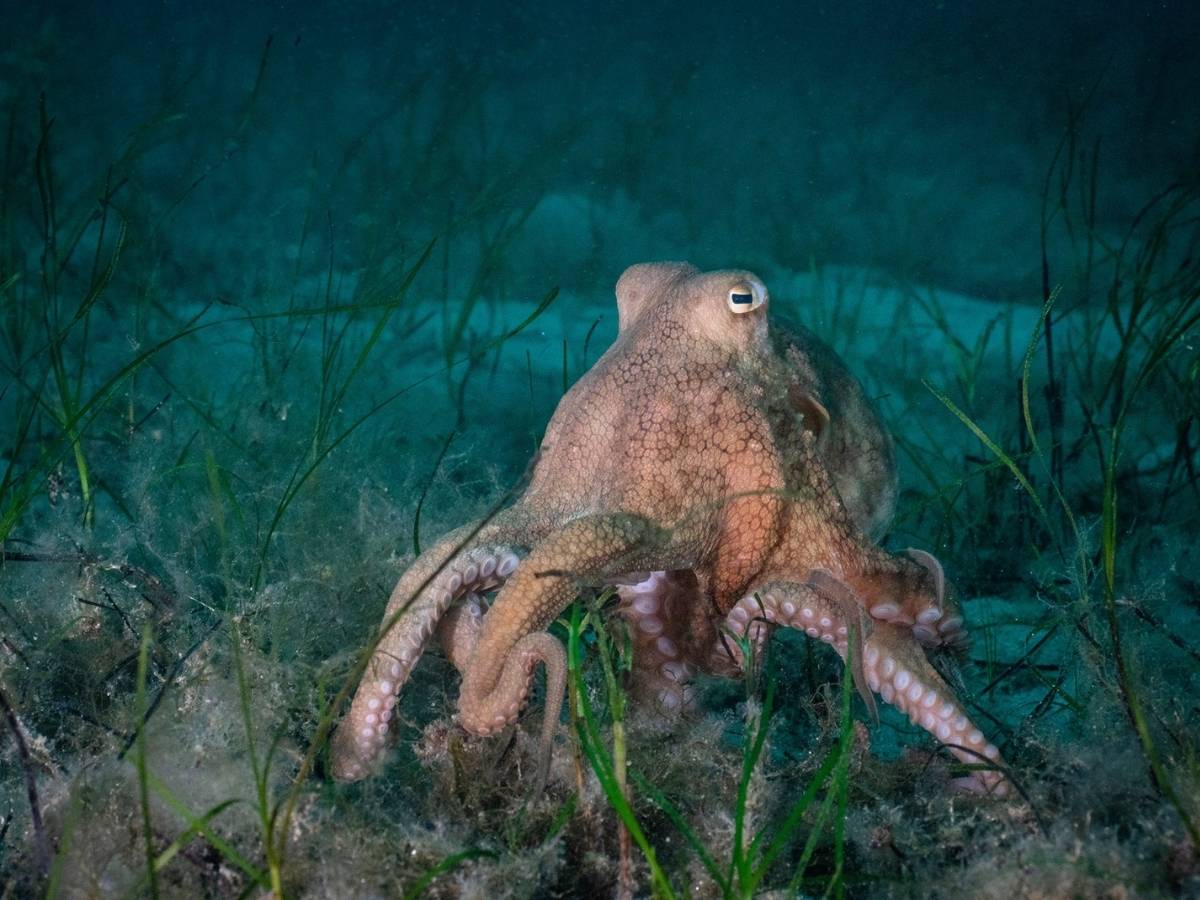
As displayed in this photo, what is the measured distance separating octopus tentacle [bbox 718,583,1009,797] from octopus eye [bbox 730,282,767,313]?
28.8 inches

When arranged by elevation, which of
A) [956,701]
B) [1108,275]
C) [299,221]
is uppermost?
[299,221]

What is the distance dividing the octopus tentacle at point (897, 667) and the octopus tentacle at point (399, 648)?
0.67 metres

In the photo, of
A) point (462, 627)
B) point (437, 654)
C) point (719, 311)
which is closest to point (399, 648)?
point (462, 627)

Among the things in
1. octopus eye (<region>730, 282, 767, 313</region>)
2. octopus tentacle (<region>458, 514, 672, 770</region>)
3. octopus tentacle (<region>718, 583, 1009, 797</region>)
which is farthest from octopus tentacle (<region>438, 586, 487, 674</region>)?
octopus eye (<region>730, 282, 767, 313</region>)

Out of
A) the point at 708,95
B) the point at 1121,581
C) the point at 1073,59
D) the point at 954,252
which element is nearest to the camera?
the point at 1121,581

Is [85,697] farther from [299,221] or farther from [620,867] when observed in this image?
[299,221]

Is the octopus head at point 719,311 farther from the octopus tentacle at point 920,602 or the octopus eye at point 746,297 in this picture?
the octopus tentacle at point 920,602

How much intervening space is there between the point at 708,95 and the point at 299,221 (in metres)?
15.2

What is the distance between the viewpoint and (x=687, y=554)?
214cm

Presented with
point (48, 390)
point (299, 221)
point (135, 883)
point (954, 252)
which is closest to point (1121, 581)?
point (135, 883)

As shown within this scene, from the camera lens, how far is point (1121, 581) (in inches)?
160

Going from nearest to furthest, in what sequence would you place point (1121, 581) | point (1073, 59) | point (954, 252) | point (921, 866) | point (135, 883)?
point (135, 883)
point (921, 866)
point (1121, 581)
point (954, 252)
point (1073, 59)

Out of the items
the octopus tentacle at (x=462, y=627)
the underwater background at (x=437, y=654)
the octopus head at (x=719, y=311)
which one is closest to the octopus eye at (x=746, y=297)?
the octopus head at (x=719, y=311)

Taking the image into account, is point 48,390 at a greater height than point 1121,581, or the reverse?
point 48,390
